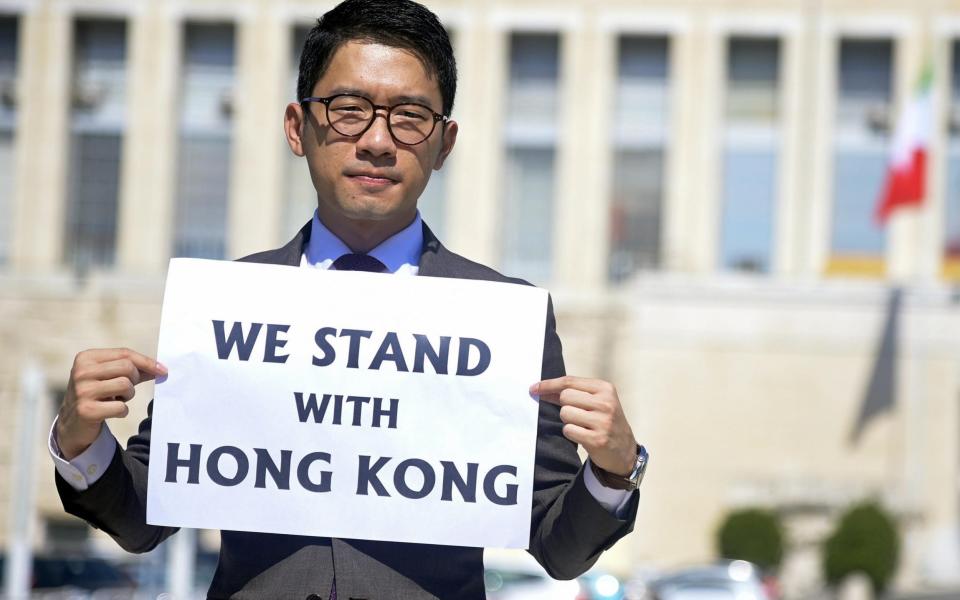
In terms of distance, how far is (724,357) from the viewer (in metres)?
41.2

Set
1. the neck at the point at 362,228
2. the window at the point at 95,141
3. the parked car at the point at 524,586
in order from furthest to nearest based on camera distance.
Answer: the window at the point at 95,141 < the parked car at the point at 524,586 < the neck at the point at 362,228

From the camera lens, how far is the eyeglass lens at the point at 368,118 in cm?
388

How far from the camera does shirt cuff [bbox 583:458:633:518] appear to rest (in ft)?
12.0

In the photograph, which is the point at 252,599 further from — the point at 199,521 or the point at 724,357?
the point at 724,357

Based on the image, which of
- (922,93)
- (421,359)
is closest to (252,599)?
(421,359)

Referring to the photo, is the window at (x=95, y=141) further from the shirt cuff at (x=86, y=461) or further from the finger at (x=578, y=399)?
the finger at (x=578, y=399)

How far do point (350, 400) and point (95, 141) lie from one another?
139 feet

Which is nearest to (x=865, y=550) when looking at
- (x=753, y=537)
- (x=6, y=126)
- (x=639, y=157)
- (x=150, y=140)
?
(x=753, y=537)

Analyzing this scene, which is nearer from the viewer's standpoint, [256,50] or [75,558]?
[75,558]

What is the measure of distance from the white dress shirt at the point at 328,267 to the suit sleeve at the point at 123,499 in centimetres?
3

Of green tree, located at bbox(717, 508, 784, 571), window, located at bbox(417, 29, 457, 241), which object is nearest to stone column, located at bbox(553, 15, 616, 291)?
window, located at bbox(417, 29, 457, 241)

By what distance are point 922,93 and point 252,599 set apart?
3714cm

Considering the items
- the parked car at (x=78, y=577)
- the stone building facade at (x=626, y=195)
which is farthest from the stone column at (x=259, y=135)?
the parked car at (x=78, y=577)

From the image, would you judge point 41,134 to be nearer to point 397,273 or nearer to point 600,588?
point 600,588
